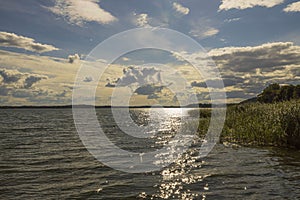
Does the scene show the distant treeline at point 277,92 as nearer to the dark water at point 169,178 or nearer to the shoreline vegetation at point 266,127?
the shoreline vegetation at point 266,127

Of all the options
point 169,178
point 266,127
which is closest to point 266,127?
point 266,127

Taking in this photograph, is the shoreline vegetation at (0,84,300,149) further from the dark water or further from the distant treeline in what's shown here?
the distant treeline

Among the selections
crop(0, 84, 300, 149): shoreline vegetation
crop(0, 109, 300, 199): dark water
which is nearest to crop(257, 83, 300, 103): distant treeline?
crop(0, 84, 300, 149): shoreline vegetation

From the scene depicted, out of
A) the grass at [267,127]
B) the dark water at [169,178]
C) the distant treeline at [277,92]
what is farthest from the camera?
the distant treeline at [277,92]

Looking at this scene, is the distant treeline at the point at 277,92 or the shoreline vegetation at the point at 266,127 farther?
the distant treeline at the point at 277,92

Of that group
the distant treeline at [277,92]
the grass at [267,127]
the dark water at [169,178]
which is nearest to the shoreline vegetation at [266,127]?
the grass at [267,127]

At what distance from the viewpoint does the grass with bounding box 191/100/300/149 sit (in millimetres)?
20455

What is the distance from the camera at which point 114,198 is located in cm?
1133

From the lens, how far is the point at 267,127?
22.7m

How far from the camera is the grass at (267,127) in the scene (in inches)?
805

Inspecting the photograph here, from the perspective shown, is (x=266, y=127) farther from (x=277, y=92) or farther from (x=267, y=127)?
(x=277, y=92)

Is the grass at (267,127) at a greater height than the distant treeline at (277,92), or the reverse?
the distant treeline at (277,92)

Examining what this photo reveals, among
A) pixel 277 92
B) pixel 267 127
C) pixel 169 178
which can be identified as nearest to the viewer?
pixel 169 178

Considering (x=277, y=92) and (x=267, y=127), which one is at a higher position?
(x=277, y=92)
